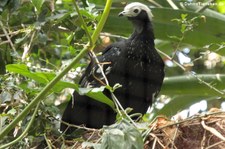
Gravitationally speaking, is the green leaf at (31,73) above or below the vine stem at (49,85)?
below

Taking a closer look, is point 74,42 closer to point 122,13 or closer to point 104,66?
point 104,66

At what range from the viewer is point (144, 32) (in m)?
2.59

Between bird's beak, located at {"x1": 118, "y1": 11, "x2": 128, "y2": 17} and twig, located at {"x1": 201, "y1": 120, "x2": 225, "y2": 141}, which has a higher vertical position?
twig, located at {"x1": 201, "y1": 120, "x2": 225, "y2": 141}

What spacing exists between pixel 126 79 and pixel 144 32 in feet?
0.83

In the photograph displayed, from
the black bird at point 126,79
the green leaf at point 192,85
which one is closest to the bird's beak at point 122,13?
the black bird at point 126,79

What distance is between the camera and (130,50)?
2.50 metres

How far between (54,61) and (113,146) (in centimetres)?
179

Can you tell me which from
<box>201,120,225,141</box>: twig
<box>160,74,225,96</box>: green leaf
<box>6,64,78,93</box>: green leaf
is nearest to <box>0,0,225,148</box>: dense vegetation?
<box>160,74,225,96</box>: green leaf

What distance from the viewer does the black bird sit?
2457 mm

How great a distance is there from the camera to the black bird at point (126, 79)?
8.06 ft

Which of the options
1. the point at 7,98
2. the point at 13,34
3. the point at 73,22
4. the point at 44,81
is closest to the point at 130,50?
the point at 73,22

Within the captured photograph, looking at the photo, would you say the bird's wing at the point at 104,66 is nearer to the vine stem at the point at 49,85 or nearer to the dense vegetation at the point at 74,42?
the dense vegetation at the point at 74,42

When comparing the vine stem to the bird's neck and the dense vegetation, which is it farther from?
the bird's neck

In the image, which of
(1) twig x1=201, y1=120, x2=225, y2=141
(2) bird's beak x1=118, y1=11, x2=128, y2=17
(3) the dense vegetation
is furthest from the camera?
(2) bird's beak x1=118, y1=11, x2=128, y2=17
